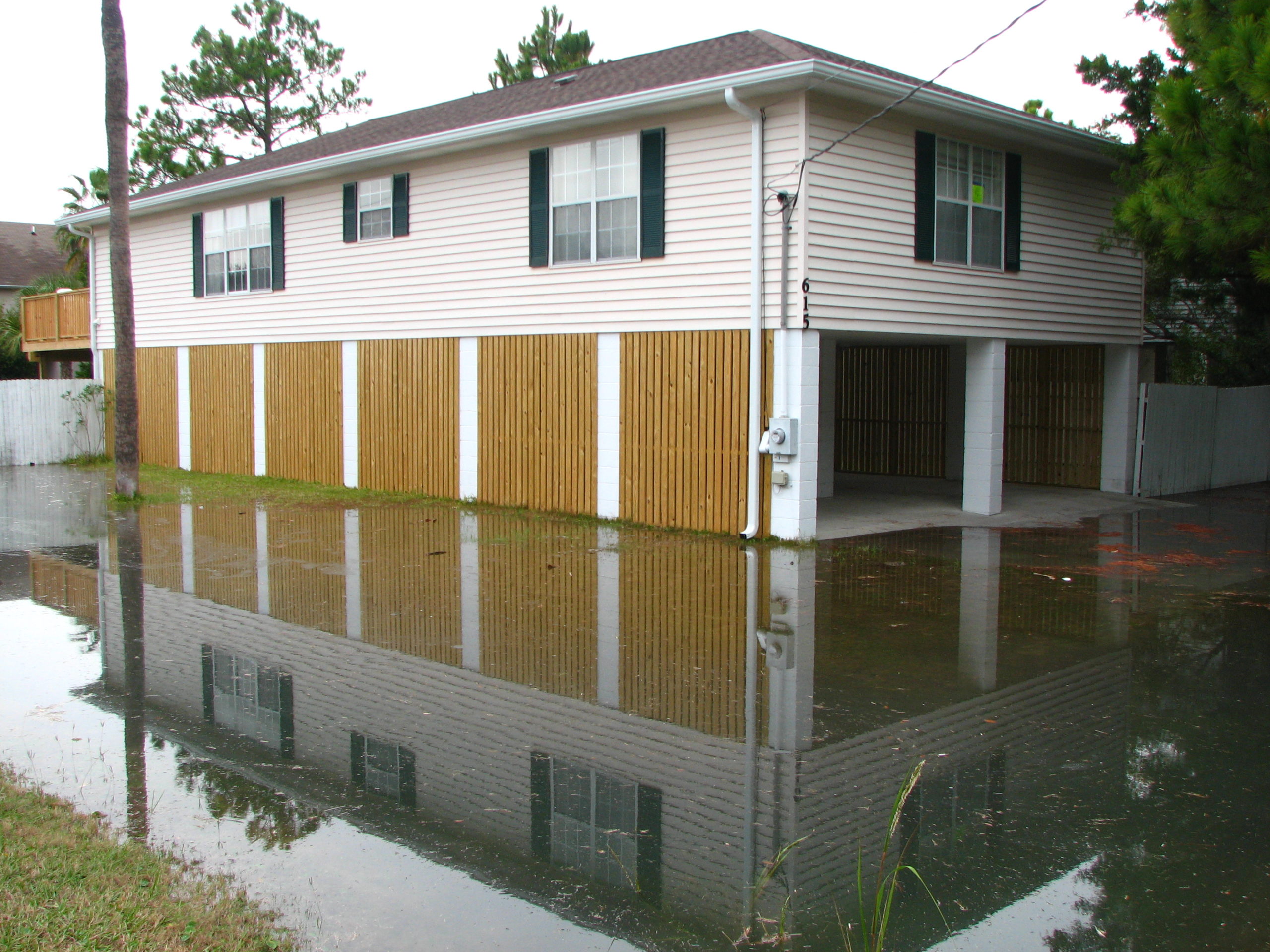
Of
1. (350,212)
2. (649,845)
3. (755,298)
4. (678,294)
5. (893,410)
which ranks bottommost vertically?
(649,845)

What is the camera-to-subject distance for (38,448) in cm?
2391

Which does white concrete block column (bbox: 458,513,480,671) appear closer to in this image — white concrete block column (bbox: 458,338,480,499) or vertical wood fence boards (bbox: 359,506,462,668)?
vertical wood fence boards (bbox: 359,506,462,668)

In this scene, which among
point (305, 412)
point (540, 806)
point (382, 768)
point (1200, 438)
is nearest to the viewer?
point (540, 806)

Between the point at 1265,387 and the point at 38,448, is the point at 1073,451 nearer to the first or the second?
the point at 1265,387

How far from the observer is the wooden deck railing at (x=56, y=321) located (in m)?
Result: 25.6

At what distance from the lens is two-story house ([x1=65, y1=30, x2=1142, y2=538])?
41.0 ft

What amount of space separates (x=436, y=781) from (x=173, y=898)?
1.48 m

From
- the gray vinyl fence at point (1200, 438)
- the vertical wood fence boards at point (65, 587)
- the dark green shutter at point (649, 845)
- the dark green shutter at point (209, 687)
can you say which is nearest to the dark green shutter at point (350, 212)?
the vertical wood fence boards at point (65, 587)

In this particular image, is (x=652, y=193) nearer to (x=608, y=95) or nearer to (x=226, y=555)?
(x=608, y=95)

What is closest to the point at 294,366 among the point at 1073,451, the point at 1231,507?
the point at 1073,451

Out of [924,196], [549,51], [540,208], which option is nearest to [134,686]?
[540,208]

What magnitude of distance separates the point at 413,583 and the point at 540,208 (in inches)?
248

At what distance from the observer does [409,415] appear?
17125mm

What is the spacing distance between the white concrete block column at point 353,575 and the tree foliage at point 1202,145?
28.0ft
